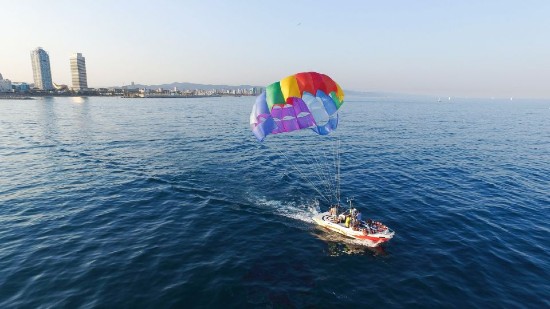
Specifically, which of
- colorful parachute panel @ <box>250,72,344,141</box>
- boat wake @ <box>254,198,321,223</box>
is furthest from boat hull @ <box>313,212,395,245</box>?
colorful parachute panel @ <box>250,72,344,141</box>

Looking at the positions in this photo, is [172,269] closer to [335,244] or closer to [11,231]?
[335,244]

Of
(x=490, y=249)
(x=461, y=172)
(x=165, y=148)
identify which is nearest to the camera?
(x=490, y=249)

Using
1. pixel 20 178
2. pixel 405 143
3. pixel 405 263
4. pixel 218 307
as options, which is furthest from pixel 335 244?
pixel 405 143

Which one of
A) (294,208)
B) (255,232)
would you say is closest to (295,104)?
(294,208)

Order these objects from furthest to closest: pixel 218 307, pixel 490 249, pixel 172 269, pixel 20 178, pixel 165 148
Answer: pixel 165 148
pixel 20 178
pixel 490 249
pixel 172 269
pixel 218 307

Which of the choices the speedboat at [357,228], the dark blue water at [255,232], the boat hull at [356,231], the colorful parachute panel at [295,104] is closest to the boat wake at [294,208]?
the dark blue water at [255,232]

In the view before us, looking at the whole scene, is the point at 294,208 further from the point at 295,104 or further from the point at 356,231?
the point at 295,104

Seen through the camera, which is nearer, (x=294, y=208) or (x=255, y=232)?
(x=255, y=232)
